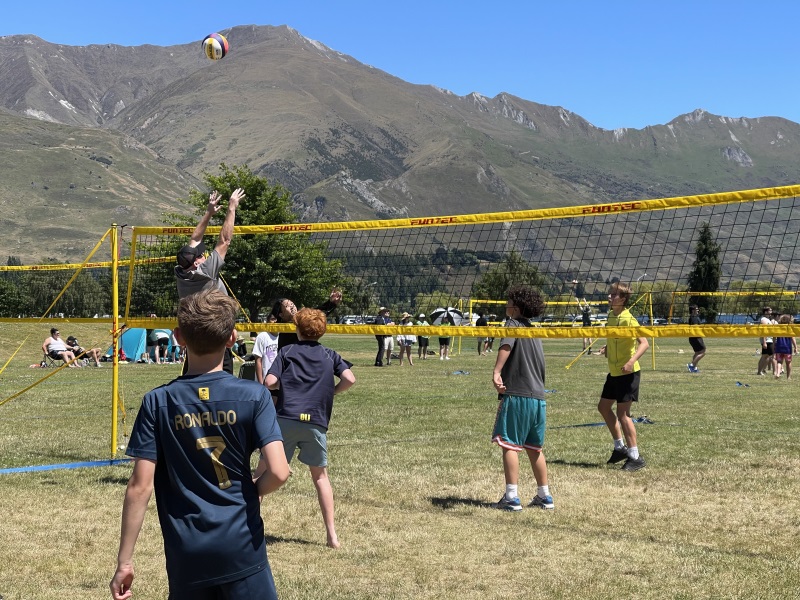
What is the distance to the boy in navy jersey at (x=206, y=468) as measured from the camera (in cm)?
345

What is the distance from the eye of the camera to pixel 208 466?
A: 3.51 m

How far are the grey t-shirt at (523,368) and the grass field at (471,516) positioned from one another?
1.05 meters

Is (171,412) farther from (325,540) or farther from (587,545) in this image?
(587,545)

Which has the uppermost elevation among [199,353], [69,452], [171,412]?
[199,353]

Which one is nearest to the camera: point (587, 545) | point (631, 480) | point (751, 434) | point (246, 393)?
point (246, 393)

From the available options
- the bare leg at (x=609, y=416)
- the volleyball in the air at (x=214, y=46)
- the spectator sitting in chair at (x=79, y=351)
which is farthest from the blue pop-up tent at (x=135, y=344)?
the bare leg at (x=609, y=416)

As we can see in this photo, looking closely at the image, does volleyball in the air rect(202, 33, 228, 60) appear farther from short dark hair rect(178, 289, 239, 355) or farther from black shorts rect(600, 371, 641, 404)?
short dark hair rect(178, 289, 239, 355)

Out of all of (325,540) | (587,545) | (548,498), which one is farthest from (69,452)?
(587,545)

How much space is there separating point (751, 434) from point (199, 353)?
10.7m

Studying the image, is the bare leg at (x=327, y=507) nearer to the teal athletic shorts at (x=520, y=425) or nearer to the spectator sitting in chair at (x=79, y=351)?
the teal athletic shorts at (x=520, y=425)

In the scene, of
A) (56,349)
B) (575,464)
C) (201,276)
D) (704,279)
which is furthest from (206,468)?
(704,279)

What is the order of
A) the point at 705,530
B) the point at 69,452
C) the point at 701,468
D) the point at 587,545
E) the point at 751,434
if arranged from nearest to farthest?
the point at 587,545 < the point at 705,530 < the point at 701,468 < the point at 69,452 < the point at 751,434

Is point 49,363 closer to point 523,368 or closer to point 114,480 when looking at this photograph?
point 114,480

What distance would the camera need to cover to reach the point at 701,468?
9.84 m
